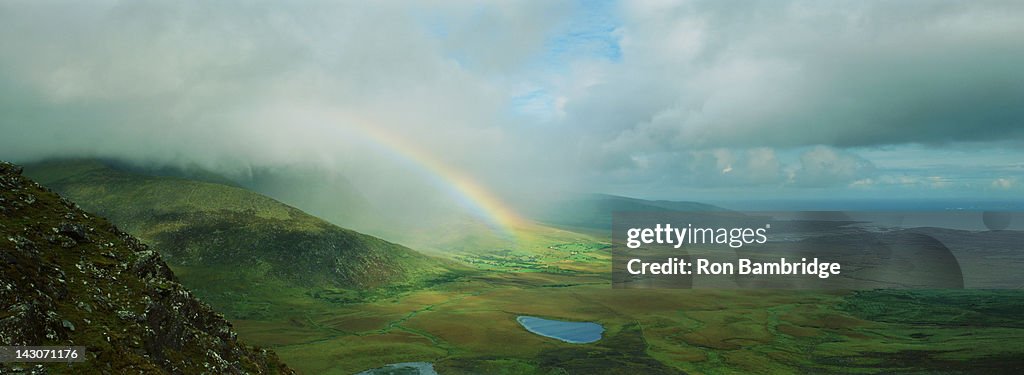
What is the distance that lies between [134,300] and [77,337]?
5.86 m

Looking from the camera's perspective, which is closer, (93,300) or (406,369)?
(93,300)

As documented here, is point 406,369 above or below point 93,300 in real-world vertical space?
below

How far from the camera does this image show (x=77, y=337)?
89.1 ft

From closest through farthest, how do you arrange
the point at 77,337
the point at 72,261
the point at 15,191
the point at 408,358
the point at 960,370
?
1. the point at 77,337
2. the point at 72,261
3. the point at 15,191
4. the point at 960,370
5. the point at 408,358

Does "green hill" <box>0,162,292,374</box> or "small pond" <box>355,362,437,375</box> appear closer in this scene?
"green hill" <box>0,162,292,374</box>

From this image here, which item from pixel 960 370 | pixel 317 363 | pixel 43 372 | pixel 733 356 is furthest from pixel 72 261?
pixel 960 370

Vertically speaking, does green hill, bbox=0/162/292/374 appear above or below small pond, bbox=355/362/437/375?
above

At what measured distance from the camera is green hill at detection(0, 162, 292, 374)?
26.1 metres

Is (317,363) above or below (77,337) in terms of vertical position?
below

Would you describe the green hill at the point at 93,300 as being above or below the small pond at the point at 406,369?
above

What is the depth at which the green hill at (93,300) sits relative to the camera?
26.1m

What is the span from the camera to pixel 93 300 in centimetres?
3017

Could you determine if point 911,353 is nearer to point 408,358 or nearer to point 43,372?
point 408,358

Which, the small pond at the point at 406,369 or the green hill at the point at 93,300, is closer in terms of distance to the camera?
the green hill at the point at 93,300
